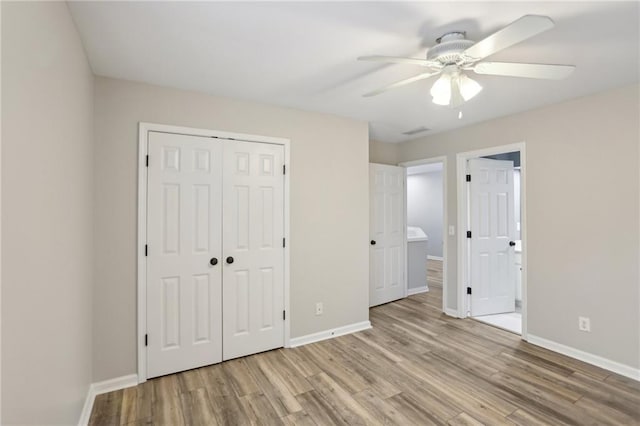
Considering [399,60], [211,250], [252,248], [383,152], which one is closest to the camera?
[399,60]

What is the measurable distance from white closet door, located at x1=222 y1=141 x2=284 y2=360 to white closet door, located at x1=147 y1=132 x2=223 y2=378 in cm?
10

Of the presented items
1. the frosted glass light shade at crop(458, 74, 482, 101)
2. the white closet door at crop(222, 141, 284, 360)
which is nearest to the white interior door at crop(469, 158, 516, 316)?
the frosted glass light shade at crop(458, 74, 482, 101)

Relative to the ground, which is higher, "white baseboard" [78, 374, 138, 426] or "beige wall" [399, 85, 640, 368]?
"beige wall" [399, 85, 640, 368]

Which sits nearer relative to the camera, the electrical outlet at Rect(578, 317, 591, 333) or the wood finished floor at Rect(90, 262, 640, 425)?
the wood finished floor at Rect(90, 262, 640, 425)

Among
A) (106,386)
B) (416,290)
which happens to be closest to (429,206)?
(416,290)

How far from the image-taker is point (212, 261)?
2.67 meters

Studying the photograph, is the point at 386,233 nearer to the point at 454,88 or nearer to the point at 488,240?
the point at 488,240

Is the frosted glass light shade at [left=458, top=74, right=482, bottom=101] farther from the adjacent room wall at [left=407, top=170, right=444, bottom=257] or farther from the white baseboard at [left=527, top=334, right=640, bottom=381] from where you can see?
the adjacent room wall at [left=407, top=170, right=444, bottom=257]

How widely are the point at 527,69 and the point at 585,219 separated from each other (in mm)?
1916

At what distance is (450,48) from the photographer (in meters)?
1.70

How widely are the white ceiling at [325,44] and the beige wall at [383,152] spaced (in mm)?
1715

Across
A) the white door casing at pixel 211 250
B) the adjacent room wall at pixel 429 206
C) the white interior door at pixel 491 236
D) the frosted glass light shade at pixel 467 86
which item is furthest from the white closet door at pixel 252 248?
the adjacent room wall at pixel 429 206

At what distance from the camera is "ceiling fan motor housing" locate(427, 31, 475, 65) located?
5.51 feet

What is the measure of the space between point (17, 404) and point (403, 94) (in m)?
3.01
